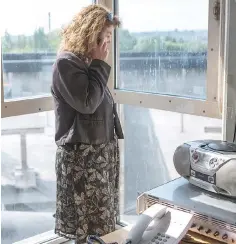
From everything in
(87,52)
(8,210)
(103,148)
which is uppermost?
(87,52)

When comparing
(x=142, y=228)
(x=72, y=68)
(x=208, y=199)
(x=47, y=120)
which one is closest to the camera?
(x=142, y=228)

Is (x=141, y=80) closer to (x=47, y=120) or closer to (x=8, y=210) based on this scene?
(x=47, y=120)

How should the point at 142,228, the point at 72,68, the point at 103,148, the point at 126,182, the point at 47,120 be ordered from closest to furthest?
the point at 142,228, the point at 72,68, the point at 103,148, the point at 47,120, the point at 126,182

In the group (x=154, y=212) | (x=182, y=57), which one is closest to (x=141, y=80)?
(x=182, y=57)

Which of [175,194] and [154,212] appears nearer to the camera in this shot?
[154,212]

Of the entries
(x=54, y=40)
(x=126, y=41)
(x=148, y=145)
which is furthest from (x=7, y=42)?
(x=148, y=145)

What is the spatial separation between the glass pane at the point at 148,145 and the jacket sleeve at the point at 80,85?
613 mm

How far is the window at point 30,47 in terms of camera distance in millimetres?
2092

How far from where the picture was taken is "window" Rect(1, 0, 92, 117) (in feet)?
6.86

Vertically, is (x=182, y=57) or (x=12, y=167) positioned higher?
(x=182, y=57)

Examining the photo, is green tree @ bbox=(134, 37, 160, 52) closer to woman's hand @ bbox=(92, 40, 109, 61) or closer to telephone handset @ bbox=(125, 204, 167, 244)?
woman's hand @ bbox=(92, 40, 109, 61)

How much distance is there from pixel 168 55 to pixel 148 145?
0.62 m

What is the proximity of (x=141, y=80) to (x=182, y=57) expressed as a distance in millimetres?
322

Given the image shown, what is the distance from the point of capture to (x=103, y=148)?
79.8 inches
